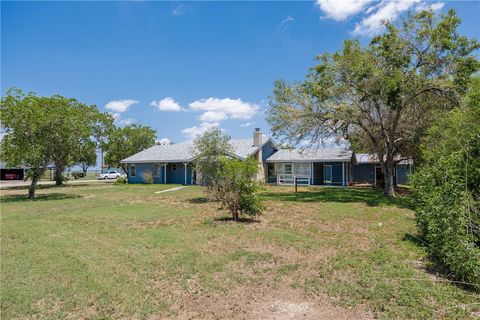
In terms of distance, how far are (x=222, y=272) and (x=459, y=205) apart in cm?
427

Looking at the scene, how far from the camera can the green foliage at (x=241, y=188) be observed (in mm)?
11430

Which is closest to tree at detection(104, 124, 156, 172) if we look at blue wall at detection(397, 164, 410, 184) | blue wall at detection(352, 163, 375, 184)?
blue wall at detection(352, 163, 375, 184)

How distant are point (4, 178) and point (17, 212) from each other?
4740 cm

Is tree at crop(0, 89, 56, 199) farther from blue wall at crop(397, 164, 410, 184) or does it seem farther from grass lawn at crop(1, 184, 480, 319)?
blue wall at crop(397, 164, 410, 184)

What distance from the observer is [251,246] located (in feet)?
26.6

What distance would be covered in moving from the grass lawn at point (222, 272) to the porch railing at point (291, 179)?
65.6 feet

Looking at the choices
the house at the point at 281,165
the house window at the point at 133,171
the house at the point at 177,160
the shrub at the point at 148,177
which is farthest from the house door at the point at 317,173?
the house window at the point at 133,171

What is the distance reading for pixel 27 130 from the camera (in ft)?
65.1

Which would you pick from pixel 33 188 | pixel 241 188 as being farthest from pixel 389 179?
pixel 33 188

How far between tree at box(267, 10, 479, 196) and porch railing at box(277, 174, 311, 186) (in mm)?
10485

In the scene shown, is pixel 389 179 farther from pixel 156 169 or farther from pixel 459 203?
pixel 156 169

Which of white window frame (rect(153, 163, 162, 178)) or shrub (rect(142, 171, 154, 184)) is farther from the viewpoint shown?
white window frame (rect(153, 163, 162, 178))

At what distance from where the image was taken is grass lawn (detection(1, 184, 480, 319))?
4.71 meters

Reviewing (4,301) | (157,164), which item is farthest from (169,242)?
(157,164)
